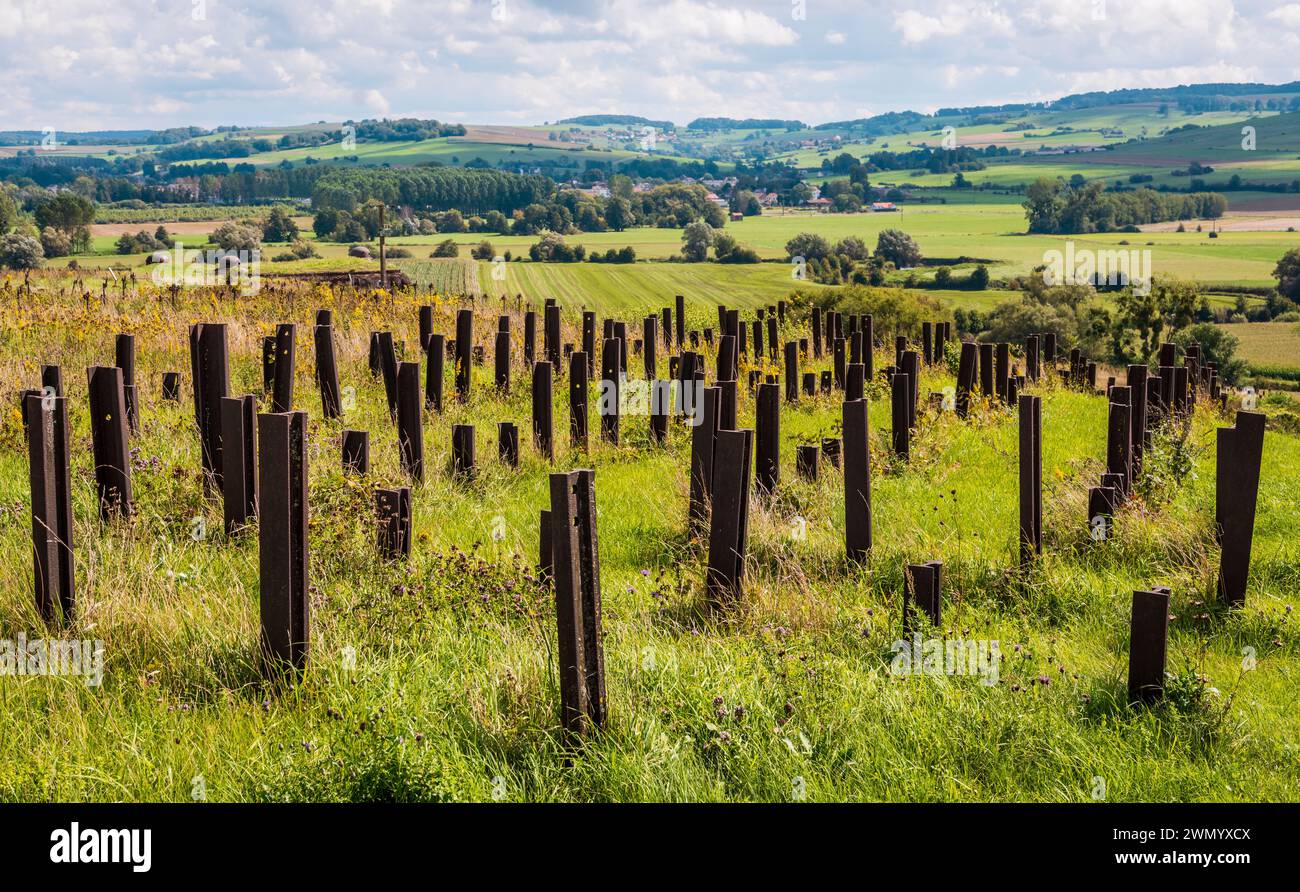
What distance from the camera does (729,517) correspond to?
19.7 ft

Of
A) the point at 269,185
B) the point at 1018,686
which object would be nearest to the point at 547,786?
the point at 1018,686

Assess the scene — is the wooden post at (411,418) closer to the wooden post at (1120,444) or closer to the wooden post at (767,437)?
the wooden post at (767,437)

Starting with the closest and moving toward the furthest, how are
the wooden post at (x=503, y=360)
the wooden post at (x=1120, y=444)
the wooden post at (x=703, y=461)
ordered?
the wooden post at (x=703, y=461), the wooden post at (x=1120, y=444), the wooden post at (x=503, y=360)

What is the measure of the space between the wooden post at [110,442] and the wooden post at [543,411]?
13.8 ft

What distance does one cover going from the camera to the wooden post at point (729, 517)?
18.6ft

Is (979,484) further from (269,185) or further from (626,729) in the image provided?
(269,185)

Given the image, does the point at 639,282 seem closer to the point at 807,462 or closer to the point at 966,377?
the point at 966,377

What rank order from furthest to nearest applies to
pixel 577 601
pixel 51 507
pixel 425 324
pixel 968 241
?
pixel 968 241 → pixel 425 324 → pixel 51 507 → pixel 577 601

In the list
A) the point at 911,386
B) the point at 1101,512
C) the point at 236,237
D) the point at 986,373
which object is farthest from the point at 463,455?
the point at 236,237

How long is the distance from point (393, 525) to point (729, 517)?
89.0 inches

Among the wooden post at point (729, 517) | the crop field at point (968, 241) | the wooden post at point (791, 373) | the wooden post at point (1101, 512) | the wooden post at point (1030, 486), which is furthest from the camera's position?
the crop field at point (968, 241)

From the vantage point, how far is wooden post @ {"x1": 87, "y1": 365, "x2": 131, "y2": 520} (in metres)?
6.66

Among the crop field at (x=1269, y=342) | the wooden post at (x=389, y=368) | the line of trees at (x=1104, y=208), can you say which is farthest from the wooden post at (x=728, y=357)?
the line of trees at (x=1104, y=208)

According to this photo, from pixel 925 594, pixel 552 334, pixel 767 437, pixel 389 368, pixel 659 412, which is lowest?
pixel 925 594
